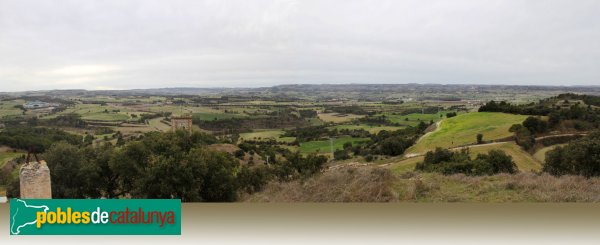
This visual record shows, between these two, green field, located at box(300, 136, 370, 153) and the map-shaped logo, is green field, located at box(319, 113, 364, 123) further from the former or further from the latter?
the map-shaped logo

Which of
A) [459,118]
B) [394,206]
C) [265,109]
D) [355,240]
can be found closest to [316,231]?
[355,240]

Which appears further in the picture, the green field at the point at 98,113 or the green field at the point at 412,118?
the green field at the point at 98,113

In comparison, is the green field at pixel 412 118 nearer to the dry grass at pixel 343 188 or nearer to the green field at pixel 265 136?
the green field at pixel 265 136

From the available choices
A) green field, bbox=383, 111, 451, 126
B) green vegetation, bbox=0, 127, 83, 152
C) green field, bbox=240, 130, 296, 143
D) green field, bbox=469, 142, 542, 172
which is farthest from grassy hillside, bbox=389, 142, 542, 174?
green field, bbox=383, 111, 451, 126

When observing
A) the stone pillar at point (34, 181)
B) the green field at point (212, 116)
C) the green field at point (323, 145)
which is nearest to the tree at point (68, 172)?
the stone pillar at point (34, 181)

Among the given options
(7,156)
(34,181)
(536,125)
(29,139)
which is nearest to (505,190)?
(34,181)

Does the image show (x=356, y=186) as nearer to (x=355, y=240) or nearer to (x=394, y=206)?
(x=394, y=206)
